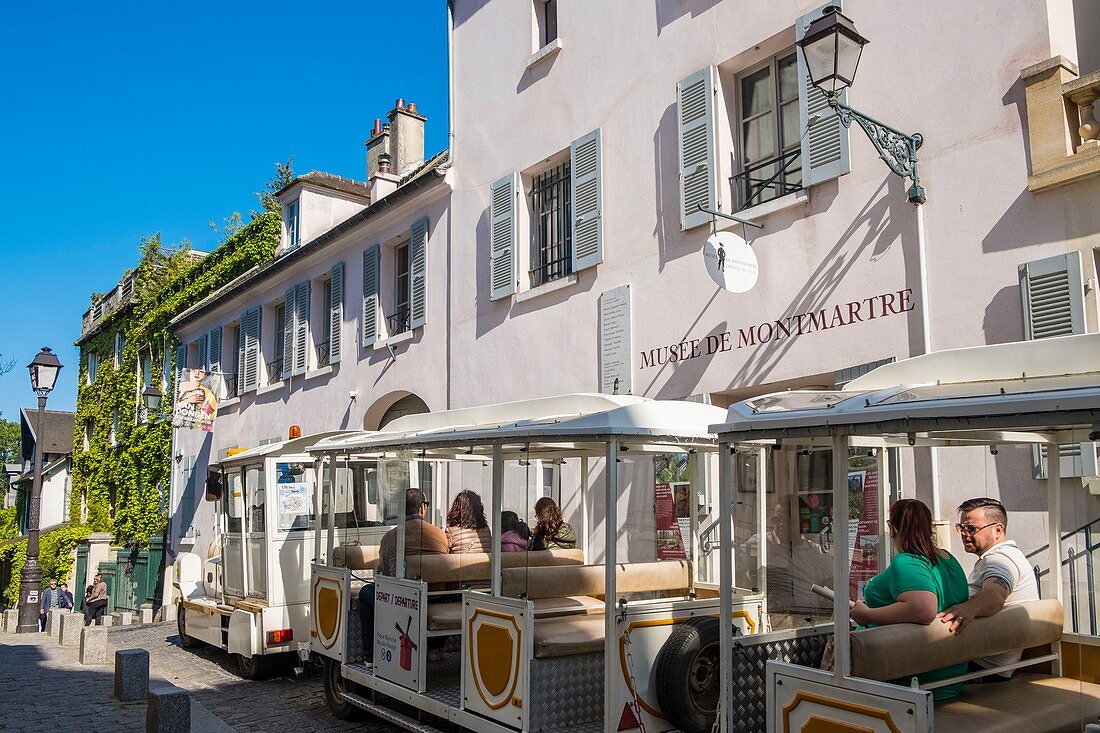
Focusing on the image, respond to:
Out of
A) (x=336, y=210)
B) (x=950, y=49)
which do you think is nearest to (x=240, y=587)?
(x=950, y=49)

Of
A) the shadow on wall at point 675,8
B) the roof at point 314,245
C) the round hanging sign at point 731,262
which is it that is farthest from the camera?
the roof at point 314,245

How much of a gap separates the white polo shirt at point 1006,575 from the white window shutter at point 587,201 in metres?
6.83

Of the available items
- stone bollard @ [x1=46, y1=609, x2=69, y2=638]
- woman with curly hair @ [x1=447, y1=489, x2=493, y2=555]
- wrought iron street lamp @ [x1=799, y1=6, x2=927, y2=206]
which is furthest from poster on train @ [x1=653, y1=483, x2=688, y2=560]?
stone bollard @ [x1=46, y1=609, x2=69, y2=638]

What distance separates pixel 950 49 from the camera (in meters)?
8.03

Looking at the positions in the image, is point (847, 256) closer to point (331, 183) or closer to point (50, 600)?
point (331, 183)

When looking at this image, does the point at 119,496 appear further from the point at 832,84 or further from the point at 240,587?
the point at 832,84

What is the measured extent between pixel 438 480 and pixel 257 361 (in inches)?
550

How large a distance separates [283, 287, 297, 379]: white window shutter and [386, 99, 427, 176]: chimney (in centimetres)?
330

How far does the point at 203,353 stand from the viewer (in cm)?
2422

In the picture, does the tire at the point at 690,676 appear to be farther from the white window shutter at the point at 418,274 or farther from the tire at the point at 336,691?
the white window shutter at the point at 418,274

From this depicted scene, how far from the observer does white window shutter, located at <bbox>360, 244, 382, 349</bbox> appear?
16203 mm

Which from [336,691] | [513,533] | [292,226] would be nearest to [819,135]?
[513,533]

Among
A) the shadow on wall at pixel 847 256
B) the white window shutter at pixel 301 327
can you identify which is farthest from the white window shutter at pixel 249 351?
the shadow on wall at pixel 847 256

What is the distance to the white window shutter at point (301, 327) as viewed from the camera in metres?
18.7
